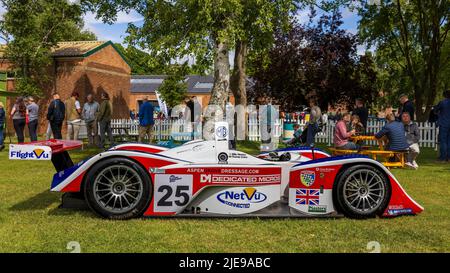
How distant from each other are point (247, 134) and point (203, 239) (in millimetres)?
16670

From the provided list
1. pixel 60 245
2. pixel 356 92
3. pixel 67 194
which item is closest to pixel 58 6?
pixel 356 92

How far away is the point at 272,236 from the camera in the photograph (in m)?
4.59

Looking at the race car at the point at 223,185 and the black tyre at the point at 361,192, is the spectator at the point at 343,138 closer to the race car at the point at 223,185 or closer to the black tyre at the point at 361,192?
the race car at the point at 223,185

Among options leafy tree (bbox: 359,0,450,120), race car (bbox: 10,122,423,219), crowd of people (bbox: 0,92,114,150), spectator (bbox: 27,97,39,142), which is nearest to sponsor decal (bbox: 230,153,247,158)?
race car (bbox: 10,122,423,219)

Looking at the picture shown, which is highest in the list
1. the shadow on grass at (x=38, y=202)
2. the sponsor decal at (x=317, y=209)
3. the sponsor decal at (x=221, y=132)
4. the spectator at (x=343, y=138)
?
the sponsor decal at (x=221, y=132)

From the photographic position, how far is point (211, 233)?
468cm

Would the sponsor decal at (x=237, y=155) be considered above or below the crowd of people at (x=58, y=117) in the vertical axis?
below

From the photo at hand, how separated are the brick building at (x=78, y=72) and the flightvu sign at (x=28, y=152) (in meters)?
20.7

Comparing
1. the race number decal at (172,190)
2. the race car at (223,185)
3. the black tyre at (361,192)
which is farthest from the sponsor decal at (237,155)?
the black tyre at (361,192)

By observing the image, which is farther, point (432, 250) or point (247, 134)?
point (247, 134)

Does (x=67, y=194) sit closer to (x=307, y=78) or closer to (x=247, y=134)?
(x=307, y=78)

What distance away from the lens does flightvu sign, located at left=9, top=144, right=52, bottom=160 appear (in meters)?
4.80

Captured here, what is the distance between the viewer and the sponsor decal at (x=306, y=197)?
17.2 feet

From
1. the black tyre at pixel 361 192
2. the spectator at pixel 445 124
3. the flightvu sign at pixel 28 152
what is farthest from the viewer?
the spectator at pixel 445 124
